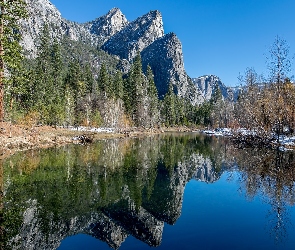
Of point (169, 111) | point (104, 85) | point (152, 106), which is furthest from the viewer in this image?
point (169, 111)

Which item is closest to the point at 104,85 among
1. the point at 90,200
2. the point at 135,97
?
the point at 135,97

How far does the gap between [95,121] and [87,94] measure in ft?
54.9

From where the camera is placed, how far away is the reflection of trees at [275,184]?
10.5m

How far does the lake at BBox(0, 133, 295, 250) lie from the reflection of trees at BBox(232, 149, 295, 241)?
1.7 inches

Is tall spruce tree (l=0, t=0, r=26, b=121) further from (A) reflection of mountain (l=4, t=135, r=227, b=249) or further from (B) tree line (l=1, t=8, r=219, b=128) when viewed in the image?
(B) tree line (l=1, t=8, r=219, b=128)

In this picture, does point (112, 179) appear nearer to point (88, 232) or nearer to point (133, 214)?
point (133, 214)

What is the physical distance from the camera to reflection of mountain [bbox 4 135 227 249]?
29.7 feet

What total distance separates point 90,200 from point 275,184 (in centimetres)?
1075

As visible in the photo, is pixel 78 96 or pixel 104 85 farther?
pixel 104 85

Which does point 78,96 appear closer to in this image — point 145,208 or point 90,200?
point 90,200

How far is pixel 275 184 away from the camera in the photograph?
14.8 m

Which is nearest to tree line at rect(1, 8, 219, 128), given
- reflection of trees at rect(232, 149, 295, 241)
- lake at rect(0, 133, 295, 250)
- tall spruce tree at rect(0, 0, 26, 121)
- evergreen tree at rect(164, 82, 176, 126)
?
evergreen tree at rect(164, 82, 176, 126)

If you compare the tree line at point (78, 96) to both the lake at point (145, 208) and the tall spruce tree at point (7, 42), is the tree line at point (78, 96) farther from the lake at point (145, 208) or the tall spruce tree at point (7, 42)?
the lake at point (145, 208)

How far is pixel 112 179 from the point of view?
16.8 m
